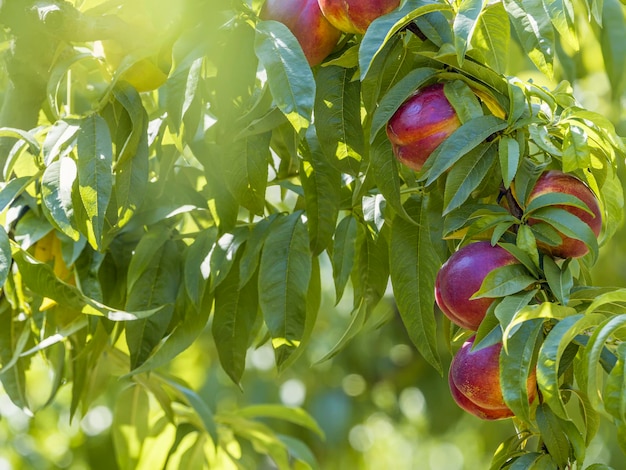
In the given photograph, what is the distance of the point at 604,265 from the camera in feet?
6.59

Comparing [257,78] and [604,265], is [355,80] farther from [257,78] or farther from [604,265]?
[604,265]

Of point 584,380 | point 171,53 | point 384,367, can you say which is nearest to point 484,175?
point 584,380

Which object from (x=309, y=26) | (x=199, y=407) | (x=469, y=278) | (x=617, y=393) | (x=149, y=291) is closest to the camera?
(x=617, y=393)

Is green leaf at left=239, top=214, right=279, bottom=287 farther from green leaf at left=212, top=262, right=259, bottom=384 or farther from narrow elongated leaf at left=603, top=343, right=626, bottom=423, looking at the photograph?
narrow elongated leaf at left=603, top=343, right=626, bottom=423

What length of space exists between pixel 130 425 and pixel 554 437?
66cm

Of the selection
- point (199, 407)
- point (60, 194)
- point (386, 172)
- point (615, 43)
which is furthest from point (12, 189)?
point (615, 43)

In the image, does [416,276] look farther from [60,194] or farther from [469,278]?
[60,194]

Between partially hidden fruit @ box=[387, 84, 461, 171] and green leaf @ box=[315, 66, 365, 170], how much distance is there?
0.12 feet

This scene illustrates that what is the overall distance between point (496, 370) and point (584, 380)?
0.07 m

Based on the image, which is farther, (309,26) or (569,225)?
(309,26)

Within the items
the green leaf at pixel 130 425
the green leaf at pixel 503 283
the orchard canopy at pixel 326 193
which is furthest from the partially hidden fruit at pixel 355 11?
the green leaf at pixel 130 425

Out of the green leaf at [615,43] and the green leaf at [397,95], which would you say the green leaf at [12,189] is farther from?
the green leaf at [615,43]

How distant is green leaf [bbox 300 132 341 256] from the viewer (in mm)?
721

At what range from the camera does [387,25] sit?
0.62 m
